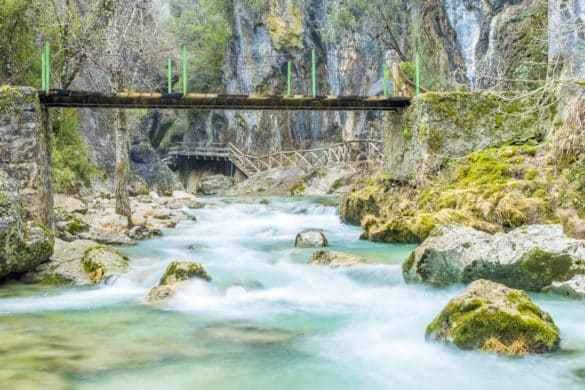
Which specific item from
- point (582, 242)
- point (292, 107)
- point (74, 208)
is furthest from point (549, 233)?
point (74, 208)

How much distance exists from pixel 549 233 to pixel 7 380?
6053 millimetres

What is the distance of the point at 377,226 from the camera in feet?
41.3

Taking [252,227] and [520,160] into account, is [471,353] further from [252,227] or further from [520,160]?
[252,227]

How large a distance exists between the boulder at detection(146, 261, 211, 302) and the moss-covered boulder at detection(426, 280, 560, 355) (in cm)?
366

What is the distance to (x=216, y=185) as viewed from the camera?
112 ft

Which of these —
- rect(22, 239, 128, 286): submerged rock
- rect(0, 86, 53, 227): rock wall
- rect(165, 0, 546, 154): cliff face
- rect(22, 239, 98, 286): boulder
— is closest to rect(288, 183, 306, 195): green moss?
rect(165, 0, 546, 154): cliff face

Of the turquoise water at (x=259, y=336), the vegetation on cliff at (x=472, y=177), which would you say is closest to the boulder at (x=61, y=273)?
the turquoise water at (x=259, y=336)

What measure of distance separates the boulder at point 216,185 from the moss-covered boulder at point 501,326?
28678 millimetres

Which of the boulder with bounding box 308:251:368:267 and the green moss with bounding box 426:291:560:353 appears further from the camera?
the boulder with bounding box 308:251:368:267

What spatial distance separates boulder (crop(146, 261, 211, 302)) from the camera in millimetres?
7404

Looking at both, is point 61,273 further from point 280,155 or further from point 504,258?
point 280,155

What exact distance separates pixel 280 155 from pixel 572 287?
25.9 metres

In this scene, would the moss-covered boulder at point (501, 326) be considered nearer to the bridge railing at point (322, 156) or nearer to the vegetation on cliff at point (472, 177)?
the vegetation on cliff at point (472, 177)

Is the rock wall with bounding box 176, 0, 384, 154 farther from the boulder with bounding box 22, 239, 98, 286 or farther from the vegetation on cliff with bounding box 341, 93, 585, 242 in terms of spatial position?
the boulder with bounding box 22, 239, 98, 286
